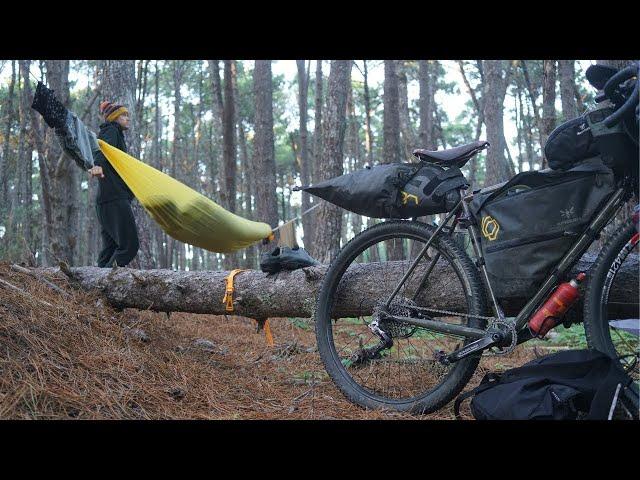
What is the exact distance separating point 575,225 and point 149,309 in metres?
2.67

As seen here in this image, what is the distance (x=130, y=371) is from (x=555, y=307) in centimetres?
200

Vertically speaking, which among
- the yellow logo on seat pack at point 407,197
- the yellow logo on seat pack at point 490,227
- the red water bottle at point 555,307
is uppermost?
the yellow logo on seat pack at point 407,197

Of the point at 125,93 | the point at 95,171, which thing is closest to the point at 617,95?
the point at 95,171

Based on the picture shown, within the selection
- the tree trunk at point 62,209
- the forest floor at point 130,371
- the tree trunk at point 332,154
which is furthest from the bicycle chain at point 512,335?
the tree trunk at point 62,209

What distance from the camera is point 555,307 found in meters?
2.13

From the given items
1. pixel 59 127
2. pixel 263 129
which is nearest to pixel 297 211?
pixel 263 129

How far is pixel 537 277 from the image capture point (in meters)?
2.19

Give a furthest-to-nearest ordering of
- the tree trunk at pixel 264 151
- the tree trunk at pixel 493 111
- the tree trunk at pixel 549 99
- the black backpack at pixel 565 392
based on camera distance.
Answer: the tree trunk at pixel 493 111, the tree trunk at pixel 264 151, the tree trunk at pixel 549 99, the black backpack at pixel 565 392

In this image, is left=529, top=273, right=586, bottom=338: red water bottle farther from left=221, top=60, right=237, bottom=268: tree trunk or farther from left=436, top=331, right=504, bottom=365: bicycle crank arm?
left=221, top=60, right=237, bottom=268: tree trunk

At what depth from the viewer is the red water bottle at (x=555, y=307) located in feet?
6.95

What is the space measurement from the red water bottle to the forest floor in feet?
1.83

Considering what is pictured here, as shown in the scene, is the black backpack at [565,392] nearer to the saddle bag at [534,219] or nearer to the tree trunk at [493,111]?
the saddle bag at [534,219]

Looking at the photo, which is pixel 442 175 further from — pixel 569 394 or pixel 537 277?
pixel 569 394

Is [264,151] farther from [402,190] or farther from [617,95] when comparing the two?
[617,95]
